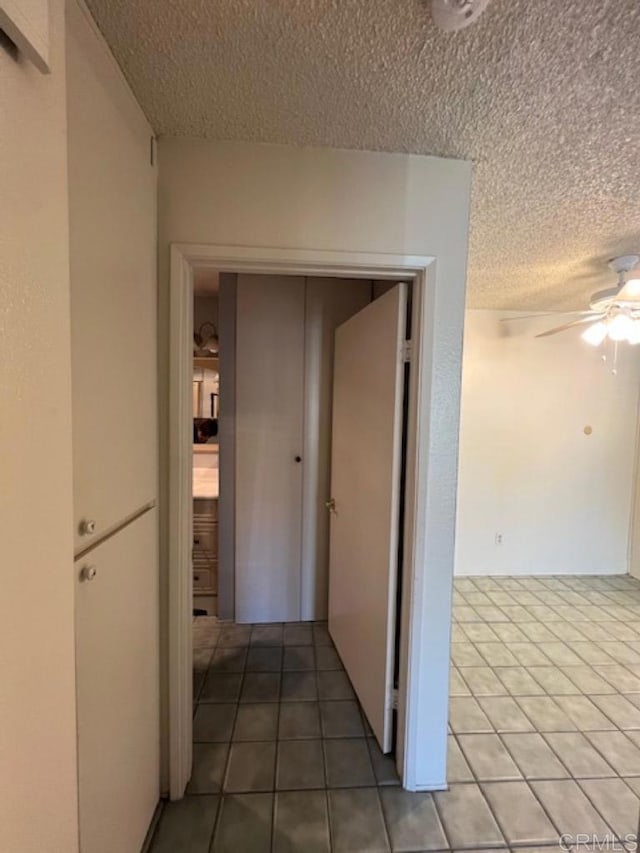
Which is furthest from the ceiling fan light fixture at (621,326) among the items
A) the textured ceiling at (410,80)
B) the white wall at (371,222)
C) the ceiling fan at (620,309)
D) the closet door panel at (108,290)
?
the closet door panel at (108,290)

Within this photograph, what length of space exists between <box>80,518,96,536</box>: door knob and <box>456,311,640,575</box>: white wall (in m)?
3.30

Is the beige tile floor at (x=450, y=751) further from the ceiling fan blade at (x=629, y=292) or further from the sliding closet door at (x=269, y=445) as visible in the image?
the ceiling fan blade at (x=629, y=292)

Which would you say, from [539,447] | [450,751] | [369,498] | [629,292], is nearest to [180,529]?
[369,498]

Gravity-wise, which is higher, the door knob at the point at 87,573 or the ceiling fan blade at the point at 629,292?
the ceiling fan blade at the point at 629,292

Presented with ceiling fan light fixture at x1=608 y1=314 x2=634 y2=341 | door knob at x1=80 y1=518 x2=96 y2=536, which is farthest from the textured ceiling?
door knob at x1=80 y1=518 x2=96 y2=536

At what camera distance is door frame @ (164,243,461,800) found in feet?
4.78

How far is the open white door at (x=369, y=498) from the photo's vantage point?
169 centimetres

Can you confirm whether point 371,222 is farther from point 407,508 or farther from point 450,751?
point 450,751

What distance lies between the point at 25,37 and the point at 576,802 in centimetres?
267

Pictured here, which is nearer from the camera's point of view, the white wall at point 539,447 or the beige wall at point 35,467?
the beige wall at point 35,467

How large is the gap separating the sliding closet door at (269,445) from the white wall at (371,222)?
1291 mm

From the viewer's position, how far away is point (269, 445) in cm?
279

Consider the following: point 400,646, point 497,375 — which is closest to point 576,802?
point 400,646

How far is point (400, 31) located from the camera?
96 centimetres
